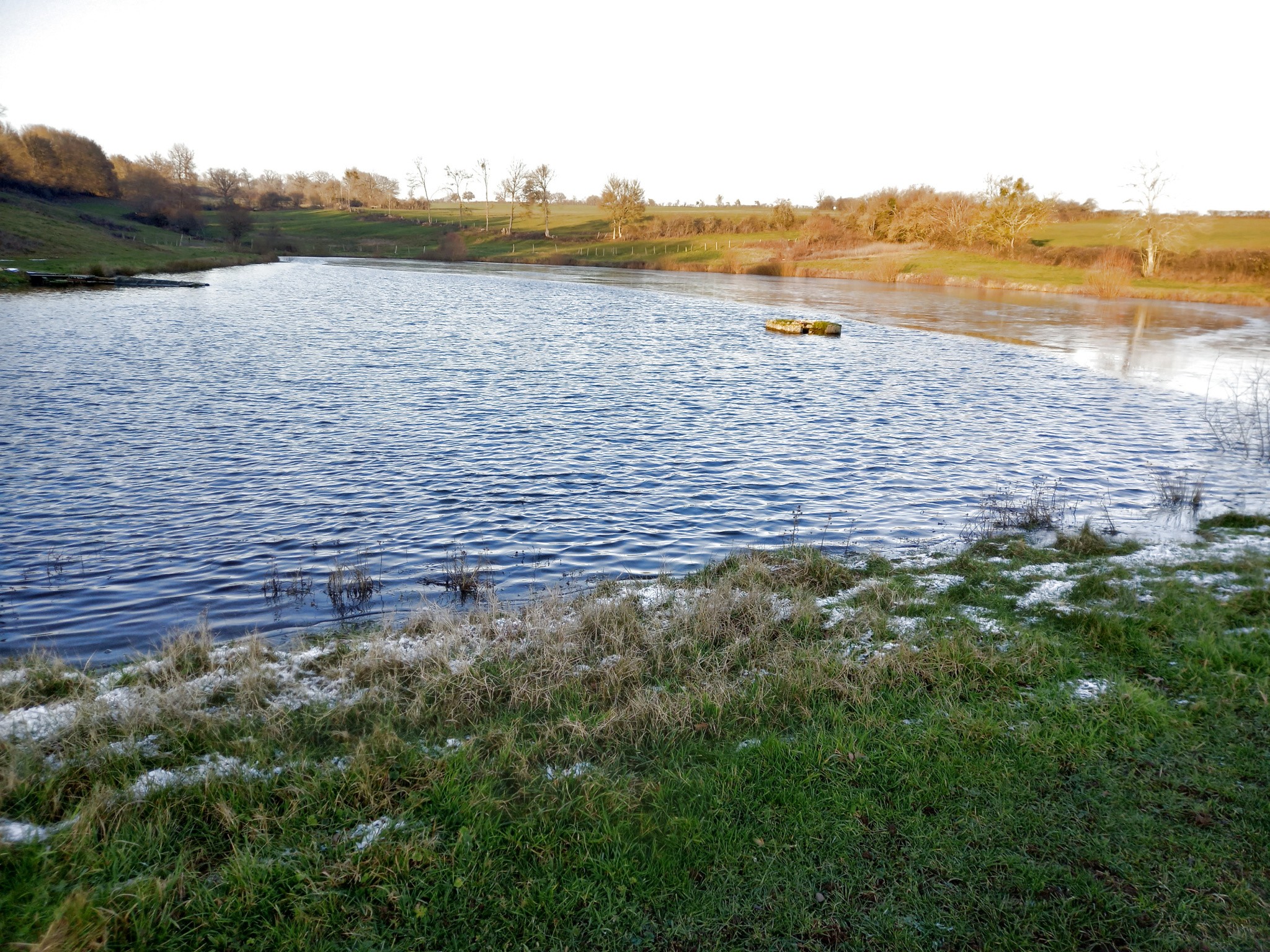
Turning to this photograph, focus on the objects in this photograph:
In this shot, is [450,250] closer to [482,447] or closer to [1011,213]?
[1011,213]

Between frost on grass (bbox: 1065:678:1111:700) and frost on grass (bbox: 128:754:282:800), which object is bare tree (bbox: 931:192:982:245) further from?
frost on grass (bbox: 128:754:282:800)

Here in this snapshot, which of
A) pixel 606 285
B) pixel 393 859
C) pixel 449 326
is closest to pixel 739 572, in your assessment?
pixel 393 859

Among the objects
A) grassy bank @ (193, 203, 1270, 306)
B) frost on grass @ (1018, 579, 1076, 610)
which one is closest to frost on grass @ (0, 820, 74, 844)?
frost on grass @ (1018, 579, 1076, 610)

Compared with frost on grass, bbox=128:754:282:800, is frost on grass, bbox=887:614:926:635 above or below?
below

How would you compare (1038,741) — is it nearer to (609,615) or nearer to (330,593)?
(609,615)

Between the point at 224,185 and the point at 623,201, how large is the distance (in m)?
66.9

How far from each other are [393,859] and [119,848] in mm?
1649

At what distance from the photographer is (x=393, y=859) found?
457 centimetres

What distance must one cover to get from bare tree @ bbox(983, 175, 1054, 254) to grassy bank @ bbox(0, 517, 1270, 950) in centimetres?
9096

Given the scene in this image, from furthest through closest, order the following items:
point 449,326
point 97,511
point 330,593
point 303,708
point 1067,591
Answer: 1. point 449,326
2. point 97,511
3. point 330,593
4. point 1067,591
5. point 303,708

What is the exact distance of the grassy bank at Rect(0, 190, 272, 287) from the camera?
50719mm

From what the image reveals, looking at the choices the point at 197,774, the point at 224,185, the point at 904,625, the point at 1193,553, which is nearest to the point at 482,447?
Answer: the point at 904,625

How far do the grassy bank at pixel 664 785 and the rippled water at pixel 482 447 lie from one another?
3118 mm

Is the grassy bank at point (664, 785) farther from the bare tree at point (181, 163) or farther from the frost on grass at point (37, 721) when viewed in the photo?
the bare tree at point (181, 163)
